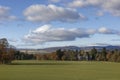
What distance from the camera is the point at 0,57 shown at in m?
146

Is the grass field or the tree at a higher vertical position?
the tree

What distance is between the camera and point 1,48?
486ft

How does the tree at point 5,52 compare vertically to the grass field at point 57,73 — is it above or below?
above

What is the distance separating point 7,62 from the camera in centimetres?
15150

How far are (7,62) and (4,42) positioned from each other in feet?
28.3

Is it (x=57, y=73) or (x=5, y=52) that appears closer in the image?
(x=57, y=73)

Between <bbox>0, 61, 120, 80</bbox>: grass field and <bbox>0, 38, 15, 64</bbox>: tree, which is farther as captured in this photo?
<bbox>0, 38, 15, 64</bbox>: tree

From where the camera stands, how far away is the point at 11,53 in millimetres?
151500

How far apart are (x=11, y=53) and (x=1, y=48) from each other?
5.54 meters

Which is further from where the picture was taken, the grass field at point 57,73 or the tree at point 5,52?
the tree at point 5,52

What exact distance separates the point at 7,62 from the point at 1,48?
285 inches

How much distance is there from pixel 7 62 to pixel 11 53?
165 inches

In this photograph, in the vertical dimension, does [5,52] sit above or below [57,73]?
above
